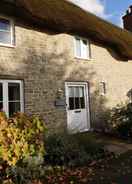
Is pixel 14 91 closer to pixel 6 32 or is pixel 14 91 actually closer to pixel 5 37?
pixel 5 37

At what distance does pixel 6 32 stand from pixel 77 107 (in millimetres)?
4753

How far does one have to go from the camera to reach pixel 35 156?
6695 millimetres

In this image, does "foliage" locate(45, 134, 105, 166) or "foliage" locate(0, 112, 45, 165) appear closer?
"foliage" locate(0, 112, 45, 165)

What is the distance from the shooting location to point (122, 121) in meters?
12.6

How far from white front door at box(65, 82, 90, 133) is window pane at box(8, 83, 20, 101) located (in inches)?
105

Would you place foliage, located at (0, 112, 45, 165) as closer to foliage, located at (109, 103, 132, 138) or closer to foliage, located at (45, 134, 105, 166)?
foliage, located at (45, 134, 105, 166)

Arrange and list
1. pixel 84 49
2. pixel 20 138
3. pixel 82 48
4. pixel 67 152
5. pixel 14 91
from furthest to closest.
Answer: pixel 84 49 → pixel 82 48 → pixel 14 91 → pixel 67 152 → pixel 20 138

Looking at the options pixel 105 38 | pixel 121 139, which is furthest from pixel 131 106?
pixel 105 38

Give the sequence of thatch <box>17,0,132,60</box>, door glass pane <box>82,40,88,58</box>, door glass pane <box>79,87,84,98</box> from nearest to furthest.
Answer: thatch <box>17,0,132,60</box> < door glass pane <box>79,87,84,98</box> < door glass pane <box>82,40,88,58</box>

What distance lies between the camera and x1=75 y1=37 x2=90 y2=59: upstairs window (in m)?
12.7

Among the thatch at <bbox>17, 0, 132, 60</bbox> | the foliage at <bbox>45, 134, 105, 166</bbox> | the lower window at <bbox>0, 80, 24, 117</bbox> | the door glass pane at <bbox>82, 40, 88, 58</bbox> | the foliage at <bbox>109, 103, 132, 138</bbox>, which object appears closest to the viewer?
the foliage at <bbox>45, 134, 105, 166</bbox>

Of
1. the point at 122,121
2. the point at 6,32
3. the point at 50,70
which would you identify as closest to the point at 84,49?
the point at 50,70

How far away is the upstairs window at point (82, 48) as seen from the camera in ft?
41.6

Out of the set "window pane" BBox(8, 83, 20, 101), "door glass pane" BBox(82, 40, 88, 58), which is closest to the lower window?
"window pane" BBox(8, 83, 20, 101)
